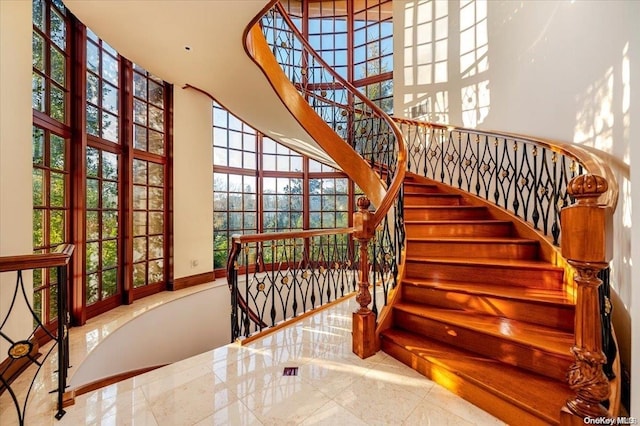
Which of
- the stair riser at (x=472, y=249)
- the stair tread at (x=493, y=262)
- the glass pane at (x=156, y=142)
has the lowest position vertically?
the stair tread at (x=493, y=262)

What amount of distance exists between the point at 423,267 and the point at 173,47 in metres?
3.45

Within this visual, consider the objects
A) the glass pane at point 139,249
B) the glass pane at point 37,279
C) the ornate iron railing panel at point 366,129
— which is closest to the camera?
the ornate iron railing panel at point 366,129

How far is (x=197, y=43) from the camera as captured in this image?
299 cm

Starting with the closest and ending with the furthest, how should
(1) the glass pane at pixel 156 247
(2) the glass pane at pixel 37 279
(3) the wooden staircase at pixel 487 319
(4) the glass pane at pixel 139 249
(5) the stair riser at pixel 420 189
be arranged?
(3) the wooden staircase at pixel 487 319 → (2) the glass pane at pixel 37 279 → (5) the stair riser at pixel 420 189 → (4) the glass pane at pixel 139 249 → (1) the glass pane at pixel 156 247

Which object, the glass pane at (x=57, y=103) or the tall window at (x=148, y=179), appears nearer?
the glass pane at (x=57, y=103)

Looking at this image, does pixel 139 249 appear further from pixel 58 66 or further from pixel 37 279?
pixel 58 66

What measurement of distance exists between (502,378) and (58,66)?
15.4 ft

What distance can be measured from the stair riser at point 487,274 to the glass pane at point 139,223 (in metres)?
3.72

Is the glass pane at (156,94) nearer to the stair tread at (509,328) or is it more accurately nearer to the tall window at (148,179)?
the tall window at (148,179)

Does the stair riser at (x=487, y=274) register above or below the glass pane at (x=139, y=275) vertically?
above

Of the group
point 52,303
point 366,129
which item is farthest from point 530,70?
point 52,303

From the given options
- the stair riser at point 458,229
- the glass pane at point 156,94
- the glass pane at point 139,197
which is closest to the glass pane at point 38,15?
the glass pane at point 156,94

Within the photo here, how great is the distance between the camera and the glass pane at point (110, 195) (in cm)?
361

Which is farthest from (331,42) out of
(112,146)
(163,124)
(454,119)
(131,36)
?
(112,146)
